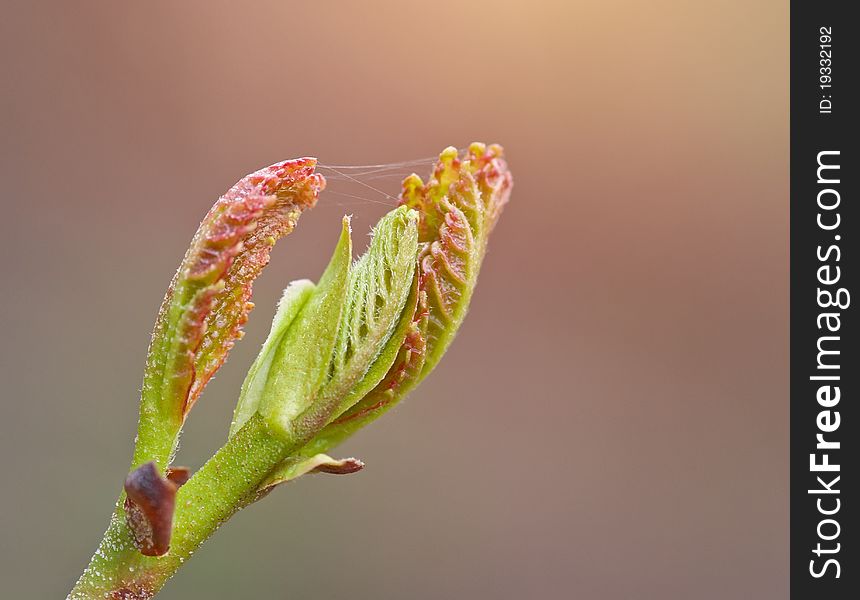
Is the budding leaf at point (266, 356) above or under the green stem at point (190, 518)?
above

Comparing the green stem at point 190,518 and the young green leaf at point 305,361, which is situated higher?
the young green leaf at point 305,361

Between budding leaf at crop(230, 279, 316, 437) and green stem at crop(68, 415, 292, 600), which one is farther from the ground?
budding leaf at crop(230, 279, 316, 437)

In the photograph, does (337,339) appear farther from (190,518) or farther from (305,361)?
(190,518)

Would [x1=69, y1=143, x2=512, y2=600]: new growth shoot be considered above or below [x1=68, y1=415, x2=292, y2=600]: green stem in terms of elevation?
above

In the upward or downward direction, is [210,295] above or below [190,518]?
above

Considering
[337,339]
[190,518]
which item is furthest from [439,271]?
[190,518]

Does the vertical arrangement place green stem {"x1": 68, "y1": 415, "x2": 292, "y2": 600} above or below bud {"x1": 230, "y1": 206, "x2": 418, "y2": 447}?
below

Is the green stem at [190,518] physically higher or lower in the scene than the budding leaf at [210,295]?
lower

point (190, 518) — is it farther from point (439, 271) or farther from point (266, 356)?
point (439, 271)

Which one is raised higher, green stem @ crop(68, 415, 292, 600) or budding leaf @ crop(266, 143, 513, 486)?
budding leaf @ crop(266, 143, 513, 486)
